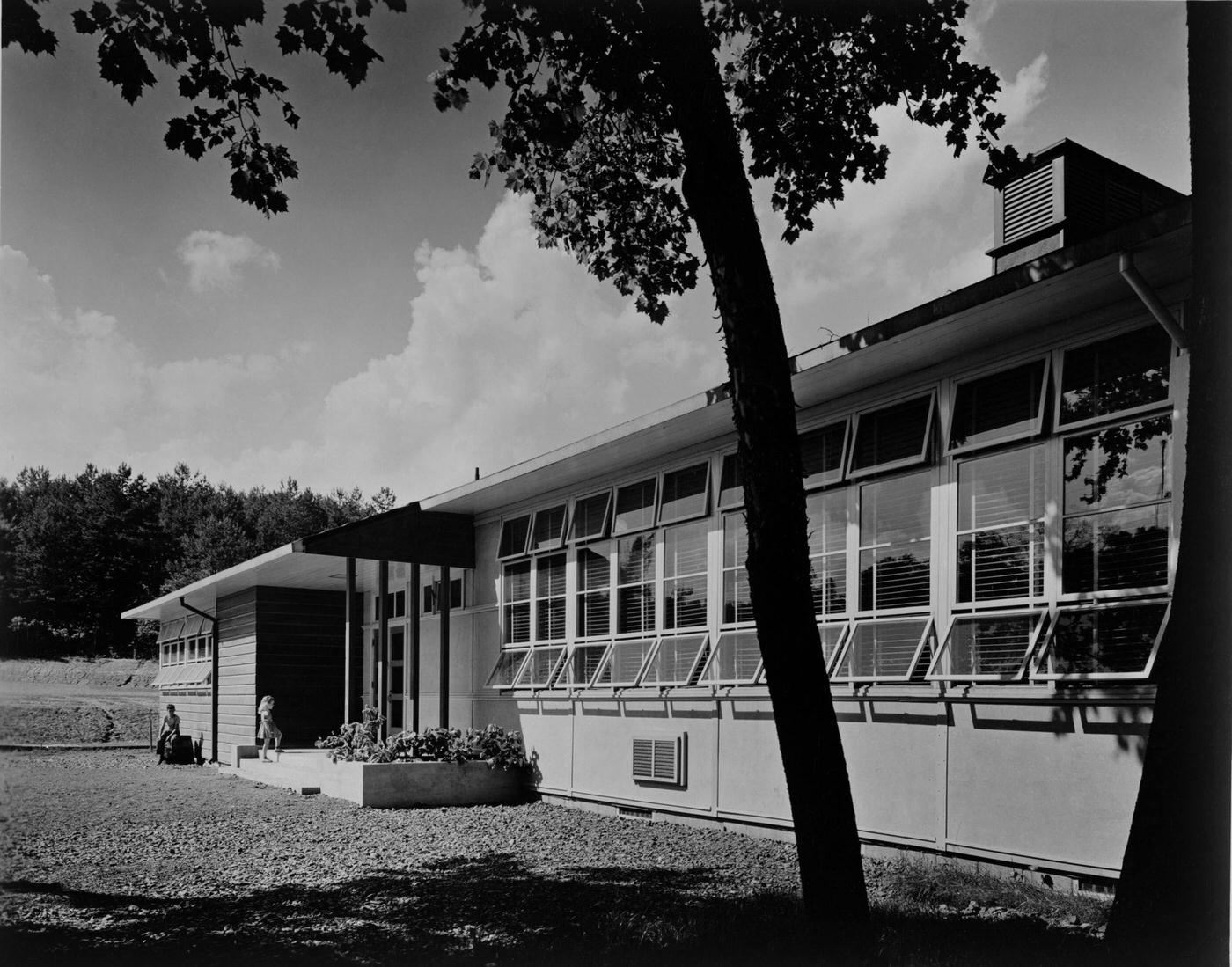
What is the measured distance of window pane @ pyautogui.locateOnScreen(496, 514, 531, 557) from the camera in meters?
15.0

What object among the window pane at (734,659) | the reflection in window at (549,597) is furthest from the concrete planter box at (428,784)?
the window pane at (734,659)

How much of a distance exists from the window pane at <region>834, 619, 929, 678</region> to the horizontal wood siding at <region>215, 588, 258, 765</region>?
47.2ft

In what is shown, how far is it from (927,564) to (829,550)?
3.85 feet

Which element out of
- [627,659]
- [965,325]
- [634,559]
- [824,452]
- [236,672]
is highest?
[965,325]

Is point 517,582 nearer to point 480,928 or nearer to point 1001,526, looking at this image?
point 1001,526

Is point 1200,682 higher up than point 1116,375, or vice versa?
point 1116,375

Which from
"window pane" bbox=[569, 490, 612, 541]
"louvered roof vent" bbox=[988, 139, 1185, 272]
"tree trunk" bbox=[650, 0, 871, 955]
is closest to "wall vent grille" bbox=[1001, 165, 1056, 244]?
"louvered roof vent" bbox=[988, 139, 1185, 272]

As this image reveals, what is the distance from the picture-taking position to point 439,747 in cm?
1407

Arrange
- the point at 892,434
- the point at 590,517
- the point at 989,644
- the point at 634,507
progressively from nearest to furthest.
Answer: the point at 989,644
the point at 892,434
the point at 634,507
the point at 590,517

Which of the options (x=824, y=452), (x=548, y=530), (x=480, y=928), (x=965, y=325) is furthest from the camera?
(x=548, y=530)

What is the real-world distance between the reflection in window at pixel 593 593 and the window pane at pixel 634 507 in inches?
18.5

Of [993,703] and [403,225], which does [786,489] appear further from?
[403,225]

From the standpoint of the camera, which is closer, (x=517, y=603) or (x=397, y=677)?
(x=517, y=603)

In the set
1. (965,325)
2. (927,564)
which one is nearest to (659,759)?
(927,564)
